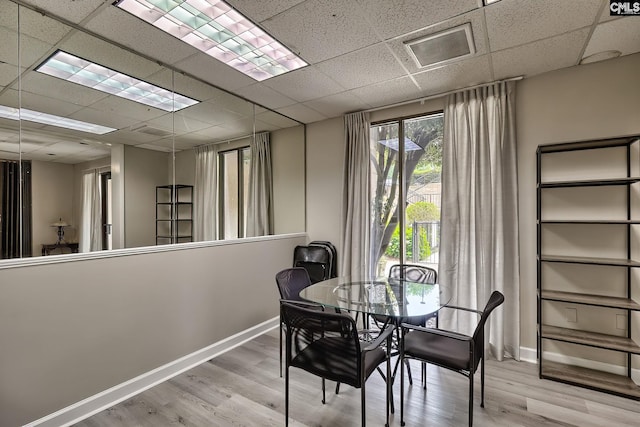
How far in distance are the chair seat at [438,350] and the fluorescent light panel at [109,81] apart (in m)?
3.07

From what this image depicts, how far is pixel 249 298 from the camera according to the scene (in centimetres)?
355

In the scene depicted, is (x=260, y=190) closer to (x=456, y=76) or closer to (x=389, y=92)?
(x=389, y=92)

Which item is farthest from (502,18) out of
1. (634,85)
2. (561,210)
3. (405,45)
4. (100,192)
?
(100,192)

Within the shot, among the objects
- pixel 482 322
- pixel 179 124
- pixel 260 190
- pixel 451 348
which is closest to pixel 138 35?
pixel 179 124

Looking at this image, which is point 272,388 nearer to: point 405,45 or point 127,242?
point 127,242

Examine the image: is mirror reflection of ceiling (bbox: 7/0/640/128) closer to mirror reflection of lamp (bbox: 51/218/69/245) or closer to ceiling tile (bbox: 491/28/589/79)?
ceiling tile (bbox: 491/28/589/79)

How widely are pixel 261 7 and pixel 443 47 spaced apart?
4.92 feet

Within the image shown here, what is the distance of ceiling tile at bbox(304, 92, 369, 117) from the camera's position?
11.7 feet

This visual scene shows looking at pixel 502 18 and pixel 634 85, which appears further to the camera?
pixel 634 85

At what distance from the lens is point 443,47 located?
252 cm

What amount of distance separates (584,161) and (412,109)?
1.79 meters

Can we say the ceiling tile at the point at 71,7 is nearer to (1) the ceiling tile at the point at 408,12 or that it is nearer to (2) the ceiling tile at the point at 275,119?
(1) the ceiling tile at the point at 408,12

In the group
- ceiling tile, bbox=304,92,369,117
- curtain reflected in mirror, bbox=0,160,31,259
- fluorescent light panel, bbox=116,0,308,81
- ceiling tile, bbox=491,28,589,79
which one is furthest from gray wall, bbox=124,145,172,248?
ceiling tile, bbox=491,28,589,79

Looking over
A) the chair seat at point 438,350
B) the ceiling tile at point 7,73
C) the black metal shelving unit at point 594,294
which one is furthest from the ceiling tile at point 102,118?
the black metal shelving unit at point 594,294
